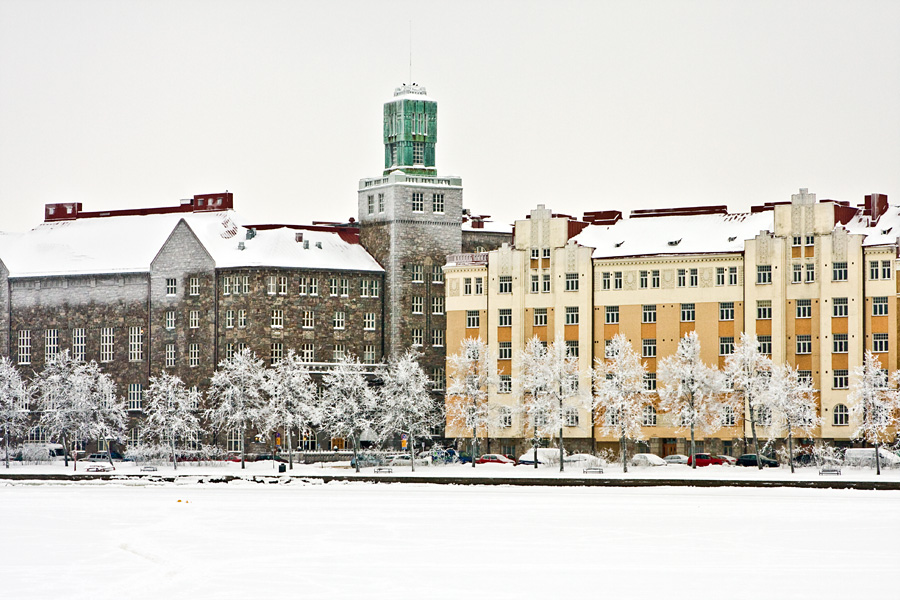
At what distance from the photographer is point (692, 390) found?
135 metres

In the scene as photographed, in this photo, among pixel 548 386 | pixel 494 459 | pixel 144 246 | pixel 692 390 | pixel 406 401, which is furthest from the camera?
pixel 144 246

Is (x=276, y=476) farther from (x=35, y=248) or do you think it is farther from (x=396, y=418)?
(x=35, y=248)

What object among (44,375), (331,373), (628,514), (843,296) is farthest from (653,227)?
(628,514)

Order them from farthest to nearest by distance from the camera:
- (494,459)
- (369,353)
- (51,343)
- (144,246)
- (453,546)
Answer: (144,246), (51,343), (369,353), (494,459), (453,546)

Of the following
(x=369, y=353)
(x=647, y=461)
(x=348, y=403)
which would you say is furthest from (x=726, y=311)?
(x=369, y=353)

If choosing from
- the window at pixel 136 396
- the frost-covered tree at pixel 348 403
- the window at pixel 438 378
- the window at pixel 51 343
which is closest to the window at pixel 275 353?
the frost-covered tree at pixel 348 403

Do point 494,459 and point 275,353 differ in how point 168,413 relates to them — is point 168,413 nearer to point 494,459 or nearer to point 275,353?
point 275,353

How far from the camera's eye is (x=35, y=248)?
16850 cm

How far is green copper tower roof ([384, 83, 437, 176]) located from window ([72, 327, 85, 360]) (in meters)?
31.1

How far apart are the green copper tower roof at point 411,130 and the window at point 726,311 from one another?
34.3 meters

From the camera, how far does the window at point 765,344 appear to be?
13812cm

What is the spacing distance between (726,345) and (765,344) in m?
3.08

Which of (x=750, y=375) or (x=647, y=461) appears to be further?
(x=750, y=375)

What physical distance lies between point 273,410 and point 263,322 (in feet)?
34.4
